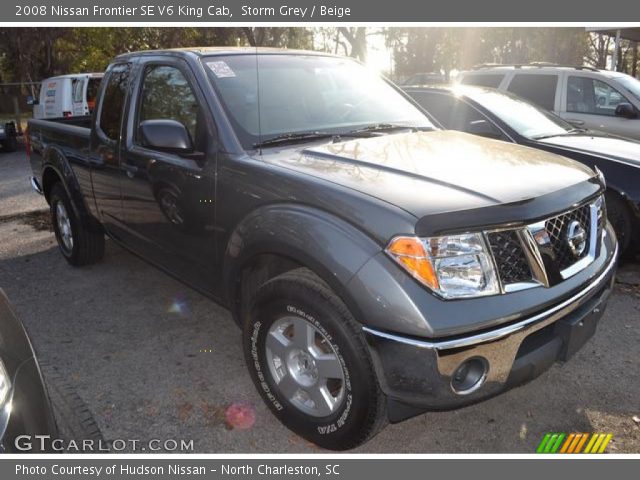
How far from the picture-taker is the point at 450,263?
2.22 metres

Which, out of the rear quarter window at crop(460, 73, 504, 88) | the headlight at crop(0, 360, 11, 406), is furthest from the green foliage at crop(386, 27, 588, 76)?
the headlight at crop(0, 360, 11, 406)

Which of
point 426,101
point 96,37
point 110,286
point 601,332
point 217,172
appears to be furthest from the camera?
point 96,37

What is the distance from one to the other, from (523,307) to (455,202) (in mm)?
503

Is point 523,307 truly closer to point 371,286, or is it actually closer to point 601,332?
point 371,286

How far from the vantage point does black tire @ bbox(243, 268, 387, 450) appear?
91.4 inches

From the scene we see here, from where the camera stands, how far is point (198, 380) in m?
3.34

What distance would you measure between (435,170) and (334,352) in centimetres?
98

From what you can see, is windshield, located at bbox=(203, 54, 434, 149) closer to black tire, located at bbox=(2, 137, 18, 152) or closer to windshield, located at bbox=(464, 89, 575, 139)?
windshield, located at bbox=(464, 89, 575, 139)

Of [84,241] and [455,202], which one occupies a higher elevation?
[455,202]

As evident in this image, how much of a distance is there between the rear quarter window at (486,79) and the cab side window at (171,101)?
19.4ft

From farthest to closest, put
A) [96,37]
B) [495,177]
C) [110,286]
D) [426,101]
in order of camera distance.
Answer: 1. [96,37]
2. [426,101]
3. [110,286]
4. [495,177]

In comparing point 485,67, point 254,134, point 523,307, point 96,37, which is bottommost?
point 523,307

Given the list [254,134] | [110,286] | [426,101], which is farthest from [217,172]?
[426,101]

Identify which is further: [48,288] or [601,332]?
[48,288]
